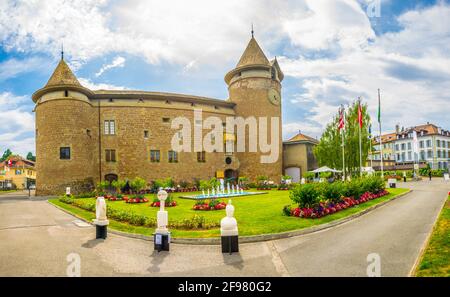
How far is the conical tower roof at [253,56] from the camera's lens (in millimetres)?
42469

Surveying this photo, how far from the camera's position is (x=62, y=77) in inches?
1345

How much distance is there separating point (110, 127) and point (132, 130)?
276 cm

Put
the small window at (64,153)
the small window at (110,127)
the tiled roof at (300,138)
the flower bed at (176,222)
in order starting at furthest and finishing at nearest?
the tiled roof at (300,138) < the small window at (110,127) < the small window at (64,153) < the flower bed at (176,222)

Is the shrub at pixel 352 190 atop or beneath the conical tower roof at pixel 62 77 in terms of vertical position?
beneath

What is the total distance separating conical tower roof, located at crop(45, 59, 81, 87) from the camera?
1321 inches

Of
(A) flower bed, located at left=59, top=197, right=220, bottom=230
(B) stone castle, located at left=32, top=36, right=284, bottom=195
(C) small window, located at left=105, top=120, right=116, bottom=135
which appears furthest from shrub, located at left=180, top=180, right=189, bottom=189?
(A) flower bed, located at left=59, top=197, right=220, bottom=230

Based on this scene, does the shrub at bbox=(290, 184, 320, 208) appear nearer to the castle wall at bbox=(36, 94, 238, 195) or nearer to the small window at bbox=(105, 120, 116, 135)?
the castle wall at bbox=(36, 94, 238, 195)

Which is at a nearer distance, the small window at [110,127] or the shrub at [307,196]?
the shrub at [307,196]

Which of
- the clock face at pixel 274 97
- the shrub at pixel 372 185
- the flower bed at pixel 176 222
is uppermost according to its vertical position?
the clock face at pixel 274 97

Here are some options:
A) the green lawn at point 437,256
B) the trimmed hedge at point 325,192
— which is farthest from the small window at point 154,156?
the green lawn at point 437,256

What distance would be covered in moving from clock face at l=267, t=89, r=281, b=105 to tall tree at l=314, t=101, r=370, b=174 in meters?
11.0

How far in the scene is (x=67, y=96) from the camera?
110 ft

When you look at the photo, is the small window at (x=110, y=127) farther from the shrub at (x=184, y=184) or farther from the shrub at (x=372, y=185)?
the shrub at (x=372, y=185)
